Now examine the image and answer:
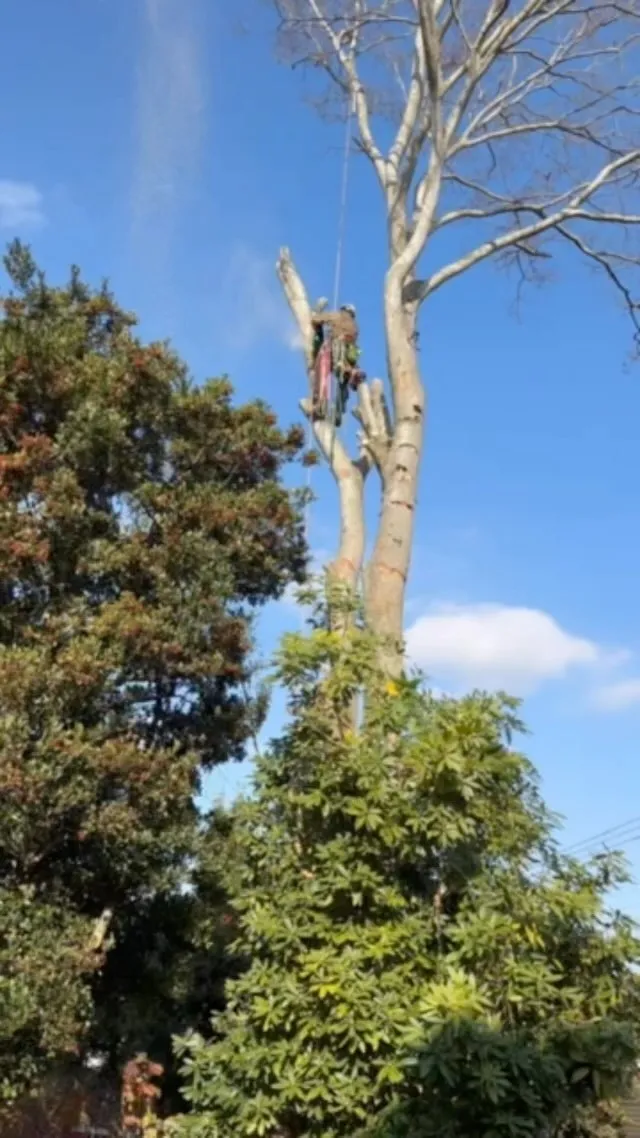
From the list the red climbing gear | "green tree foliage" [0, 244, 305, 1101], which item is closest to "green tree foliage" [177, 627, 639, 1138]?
"green tree foliage" [0, 244, 305, 1101]

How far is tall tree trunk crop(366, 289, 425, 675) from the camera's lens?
745cm

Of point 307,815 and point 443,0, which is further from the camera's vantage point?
point 443,0

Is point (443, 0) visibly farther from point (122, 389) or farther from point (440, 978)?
point (440, 978)

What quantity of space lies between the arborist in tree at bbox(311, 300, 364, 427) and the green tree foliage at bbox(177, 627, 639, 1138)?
366cm

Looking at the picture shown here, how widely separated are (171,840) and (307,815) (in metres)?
2.14

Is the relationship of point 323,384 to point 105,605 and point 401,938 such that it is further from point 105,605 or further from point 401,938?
point 401,938

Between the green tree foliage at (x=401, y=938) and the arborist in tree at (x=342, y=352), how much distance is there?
A: 144 inches

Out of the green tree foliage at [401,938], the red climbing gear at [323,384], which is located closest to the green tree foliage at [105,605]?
the red climbing gear at [323,384]

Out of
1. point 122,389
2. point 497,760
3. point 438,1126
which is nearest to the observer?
point 438,1126

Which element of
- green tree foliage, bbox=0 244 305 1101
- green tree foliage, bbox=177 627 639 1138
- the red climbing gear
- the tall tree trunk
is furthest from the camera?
the red climbing gear

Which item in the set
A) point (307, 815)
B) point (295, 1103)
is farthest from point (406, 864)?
point (295, 1103)

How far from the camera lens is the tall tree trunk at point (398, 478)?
7.45 metres

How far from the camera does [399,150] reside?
9.48 m

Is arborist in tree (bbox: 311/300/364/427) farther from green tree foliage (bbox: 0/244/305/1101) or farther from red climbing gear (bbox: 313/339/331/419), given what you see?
green tree foliage (bbox: 0/244/305/1101)
